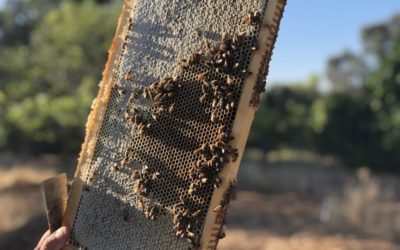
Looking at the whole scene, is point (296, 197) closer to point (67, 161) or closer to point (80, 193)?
point (67, 161)

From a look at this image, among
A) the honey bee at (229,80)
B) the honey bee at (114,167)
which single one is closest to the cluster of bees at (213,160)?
the honey bee at (229,80)

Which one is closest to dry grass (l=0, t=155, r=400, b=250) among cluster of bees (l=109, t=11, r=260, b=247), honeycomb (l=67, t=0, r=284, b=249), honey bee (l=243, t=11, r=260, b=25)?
honeycomb (l=67, t=0, r=284, b=249)

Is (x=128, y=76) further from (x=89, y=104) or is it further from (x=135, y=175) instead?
(x=89, y=104)

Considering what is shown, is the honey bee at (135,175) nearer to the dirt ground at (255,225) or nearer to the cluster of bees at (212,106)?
the cluster of bees at (212,106)

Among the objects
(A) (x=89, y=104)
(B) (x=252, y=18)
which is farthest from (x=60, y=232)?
(A) (x=89, y=104)

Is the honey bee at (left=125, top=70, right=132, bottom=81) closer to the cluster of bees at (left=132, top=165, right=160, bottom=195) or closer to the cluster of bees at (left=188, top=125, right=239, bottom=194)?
the cluster of bees at (left=132, top=165, right=160, bottom=195)

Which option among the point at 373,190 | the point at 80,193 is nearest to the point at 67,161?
the point at 373,190
